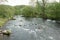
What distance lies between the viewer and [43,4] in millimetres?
69875

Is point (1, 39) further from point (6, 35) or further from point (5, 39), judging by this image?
point (6, 35)

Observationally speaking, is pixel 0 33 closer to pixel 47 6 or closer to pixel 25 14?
pixel 47 6

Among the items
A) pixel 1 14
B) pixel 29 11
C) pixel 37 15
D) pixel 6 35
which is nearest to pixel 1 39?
pixel 6 35

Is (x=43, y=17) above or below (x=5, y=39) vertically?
Answer: below

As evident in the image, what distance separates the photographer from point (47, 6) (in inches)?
2616

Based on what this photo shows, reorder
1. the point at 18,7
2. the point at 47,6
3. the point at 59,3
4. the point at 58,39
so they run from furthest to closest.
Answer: the point at 18,7
the point at 47,6
the point at 59,3
the point at 58,39

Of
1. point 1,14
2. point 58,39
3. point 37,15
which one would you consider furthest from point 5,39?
point 37,15

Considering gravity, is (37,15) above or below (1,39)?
below

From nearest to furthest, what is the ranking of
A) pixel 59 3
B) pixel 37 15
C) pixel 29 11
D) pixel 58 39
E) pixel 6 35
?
pixel 58 39, pixel 6 35, pixel 59 3, pixel 37 15, pixel 29 11

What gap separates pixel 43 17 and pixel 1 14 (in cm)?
1565

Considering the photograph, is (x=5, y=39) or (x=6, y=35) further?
(x=6, y=35)

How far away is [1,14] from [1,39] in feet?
108

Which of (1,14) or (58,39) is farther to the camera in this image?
(1,14)

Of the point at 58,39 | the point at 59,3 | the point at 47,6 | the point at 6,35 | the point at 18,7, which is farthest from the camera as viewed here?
the point at 18,7
